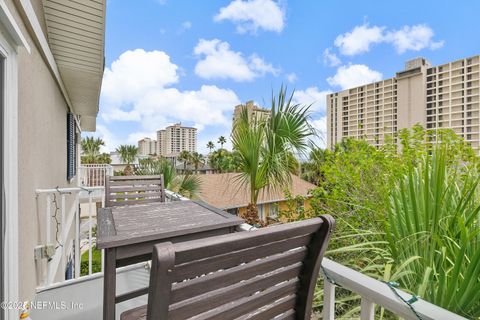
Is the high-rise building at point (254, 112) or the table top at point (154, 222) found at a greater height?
the high-rise building at point (254, 112)

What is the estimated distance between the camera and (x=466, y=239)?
1.06 m

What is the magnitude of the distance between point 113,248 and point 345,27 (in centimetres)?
2001

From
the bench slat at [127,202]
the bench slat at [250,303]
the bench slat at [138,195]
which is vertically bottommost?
the bench slat at [250,303]

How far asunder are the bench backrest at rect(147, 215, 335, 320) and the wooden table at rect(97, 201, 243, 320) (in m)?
0.77

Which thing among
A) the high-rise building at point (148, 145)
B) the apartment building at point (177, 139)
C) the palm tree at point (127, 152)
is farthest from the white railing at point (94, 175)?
the high-rise building at point (148, 145)

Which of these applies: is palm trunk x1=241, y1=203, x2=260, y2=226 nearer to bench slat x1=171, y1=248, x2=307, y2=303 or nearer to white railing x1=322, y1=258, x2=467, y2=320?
white railing x1=322, y1=258, x2=467, y2=320

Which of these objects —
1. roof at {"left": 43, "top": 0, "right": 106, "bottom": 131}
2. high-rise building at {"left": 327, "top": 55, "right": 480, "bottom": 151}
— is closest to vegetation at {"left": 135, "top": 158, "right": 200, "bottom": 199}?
roof at {"left": 43, "top": 0, "right": 106, "bottom": 131}

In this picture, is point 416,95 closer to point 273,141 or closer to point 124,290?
point 273,141

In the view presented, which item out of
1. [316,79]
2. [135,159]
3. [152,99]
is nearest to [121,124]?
[135,159]

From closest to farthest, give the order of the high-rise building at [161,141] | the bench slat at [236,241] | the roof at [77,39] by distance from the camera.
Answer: the bench slat at [236,241] → the roof at [77,39] → the high-rise building at [161,141]

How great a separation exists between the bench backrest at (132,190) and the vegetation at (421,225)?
1.97m

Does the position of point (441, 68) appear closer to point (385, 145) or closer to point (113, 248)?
point (385, 145)

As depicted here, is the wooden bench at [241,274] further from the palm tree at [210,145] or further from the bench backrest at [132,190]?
the palm tree at [210,145]

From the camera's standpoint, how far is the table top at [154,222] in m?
1.43
